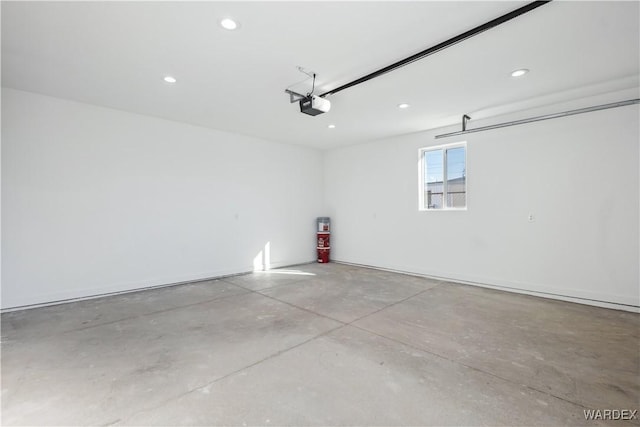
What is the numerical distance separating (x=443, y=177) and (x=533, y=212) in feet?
5.47

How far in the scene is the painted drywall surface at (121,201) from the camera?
12.7 feet

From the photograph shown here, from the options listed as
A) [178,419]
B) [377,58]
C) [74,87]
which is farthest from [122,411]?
[74,87]

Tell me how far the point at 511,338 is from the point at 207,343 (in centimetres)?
318

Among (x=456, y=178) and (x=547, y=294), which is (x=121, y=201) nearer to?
(x=456, y=178)

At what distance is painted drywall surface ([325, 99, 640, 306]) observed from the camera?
3852 millimetres

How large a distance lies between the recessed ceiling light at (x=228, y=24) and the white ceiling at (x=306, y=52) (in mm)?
57

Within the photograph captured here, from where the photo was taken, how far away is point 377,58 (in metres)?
3.04

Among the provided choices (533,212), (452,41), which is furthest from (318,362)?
(533,212)

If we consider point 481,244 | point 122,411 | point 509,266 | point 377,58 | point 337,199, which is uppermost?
point 377,58

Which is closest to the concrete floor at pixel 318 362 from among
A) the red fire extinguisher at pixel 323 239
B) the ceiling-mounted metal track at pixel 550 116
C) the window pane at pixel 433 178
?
the window pane at pixel 433 178

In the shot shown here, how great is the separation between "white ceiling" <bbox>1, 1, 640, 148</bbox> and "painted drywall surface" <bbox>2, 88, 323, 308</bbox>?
0.56 metres

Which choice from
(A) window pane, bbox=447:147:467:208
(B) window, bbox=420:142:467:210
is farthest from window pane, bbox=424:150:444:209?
(A) window pane, bbox=447:147:467:208

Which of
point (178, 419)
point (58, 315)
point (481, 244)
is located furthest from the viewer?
point (481, 244)

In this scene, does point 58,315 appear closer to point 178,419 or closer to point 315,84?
point 178,419
